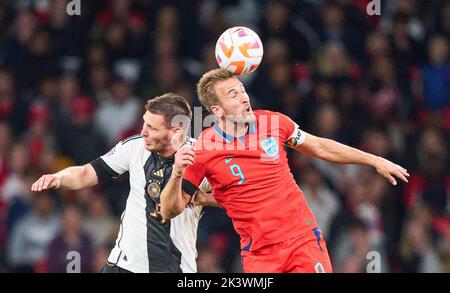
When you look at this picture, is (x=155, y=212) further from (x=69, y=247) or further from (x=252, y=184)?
(x=69, y=247)

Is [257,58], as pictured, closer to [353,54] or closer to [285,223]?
[285,223]

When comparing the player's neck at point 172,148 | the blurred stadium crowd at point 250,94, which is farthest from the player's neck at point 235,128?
the blurred stadium crowd at point 250,94

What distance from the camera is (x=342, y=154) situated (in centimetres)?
664

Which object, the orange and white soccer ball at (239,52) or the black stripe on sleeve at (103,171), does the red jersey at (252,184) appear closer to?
the orange and white soccer ball at (239,52)

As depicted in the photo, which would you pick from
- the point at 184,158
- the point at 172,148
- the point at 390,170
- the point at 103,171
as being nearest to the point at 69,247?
the point at 103,171

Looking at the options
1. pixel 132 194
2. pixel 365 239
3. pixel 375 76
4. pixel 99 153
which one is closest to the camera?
pixel 132 194

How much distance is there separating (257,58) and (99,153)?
12.5ft

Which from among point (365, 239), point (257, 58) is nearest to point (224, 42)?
point (257, 58)

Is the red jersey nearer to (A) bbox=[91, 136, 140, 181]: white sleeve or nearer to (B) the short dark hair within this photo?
Result: (B) the short dark hair

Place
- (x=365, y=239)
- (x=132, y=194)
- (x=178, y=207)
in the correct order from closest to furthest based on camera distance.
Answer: (x=178, y=207) → (x=132, y=194) → (x=365, y=239)

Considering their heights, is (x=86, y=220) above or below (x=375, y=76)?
below

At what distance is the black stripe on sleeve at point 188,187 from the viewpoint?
20.5 feet

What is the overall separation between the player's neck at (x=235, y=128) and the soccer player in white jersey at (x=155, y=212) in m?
0.36

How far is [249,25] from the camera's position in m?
11.2
